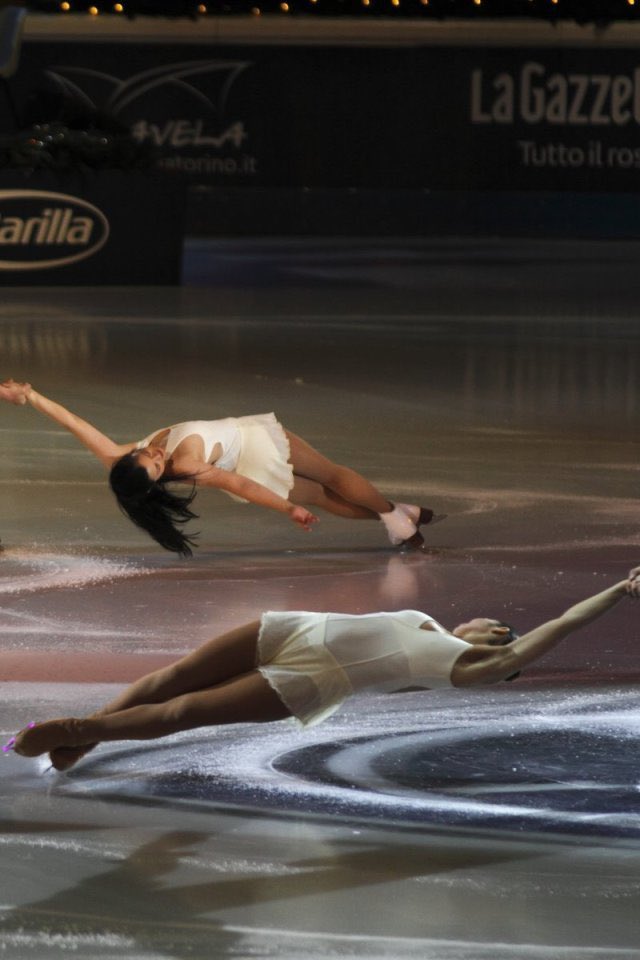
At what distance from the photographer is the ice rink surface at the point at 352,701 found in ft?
14.7

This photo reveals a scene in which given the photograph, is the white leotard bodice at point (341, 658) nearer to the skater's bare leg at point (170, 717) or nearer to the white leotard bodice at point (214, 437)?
the skater's bare leg at point (170, 717)

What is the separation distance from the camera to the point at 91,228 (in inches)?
890

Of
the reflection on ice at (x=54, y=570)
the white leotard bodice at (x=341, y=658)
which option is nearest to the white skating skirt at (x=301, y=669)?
the white leotard bodice at (x=341, y=658)

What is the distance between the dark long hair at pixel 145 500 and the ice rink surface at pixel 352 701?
44 cm

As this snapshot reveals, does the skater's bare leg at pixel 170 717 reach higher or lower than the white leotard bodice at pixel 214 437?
lower

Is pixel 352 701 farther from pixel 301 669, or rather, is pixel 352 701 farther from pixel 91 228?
pixel 91 228

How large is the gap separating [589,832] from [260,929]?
1.13m

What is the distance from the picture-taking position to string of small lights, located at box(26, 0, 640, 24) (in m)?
29.6

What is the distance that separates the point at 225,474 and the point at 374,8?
23.0 metres

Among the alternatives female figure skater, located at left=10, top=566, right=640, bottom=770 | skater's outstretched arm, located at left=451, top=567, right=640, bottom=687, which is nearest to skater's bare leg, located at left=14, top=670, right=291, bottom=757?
female figure skater, located at left=10, top=566, right=640, bottom=770

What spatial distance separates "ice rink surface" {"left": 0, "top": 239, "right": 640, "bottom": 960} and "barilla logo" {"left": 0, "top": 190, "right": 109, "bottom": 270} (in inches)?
209

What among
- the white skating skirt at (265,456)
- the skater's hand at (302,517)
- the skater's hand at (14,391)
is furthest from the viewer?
the white skating skirt at (265,456)

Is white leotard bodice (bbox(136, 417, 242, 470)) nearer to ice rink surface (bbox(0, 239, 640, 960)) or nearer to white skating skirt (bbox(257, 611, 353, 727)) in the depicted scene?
ice rink surface (bbox(0, 239, 640, 960))

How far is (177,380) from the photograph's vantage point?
14.9 metres
